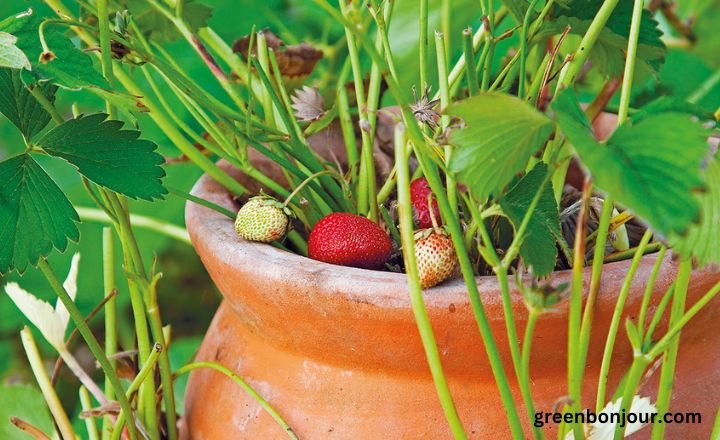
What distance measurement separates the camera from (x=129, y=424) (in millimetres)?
436

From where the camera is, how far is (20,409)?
1.85 ft

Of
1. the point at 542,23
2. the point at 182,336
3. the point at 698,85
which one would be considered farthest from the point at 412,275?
the point at 182,336

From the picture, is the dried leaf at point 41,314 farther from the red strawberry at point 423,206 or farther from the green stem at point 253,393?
the red strawberry at point 423,206

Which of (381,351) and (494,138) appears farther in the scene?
(381,351)

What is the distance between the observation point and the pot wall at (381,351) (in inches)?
14.6

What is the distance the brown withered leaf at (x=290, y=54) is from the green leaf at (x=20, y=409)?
26cm

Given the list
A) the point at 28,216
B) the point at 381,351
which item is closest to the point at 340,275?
the point at 381,351

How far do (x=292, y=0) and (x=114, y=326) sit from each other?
2.14 feet

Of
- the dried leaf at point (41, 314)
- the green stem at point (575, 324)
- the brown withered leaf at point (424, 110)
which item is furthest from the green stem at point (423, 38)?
the dried leaf at point (41, 314)

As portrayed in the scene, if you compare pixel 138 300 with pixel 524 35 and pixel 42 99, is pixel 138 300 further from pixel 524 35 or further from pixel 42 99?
pixel 524 35

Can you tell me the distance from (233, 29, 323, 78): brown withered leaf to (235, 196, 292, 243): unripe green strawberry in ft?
0.46

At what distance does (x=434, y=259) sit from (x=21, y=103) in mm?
215

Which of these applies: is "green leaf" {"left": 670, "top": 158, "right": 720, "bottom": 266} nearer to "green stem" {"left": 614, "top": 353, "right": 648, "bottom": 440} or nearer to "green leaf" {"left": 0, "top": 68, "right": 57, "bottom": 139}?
"green stem" {"left": 614, "top": 353, "right": 648, "bottom": 440}

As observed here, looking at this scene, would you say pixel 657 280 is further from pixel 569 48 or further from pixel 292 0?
pixel 292 0
